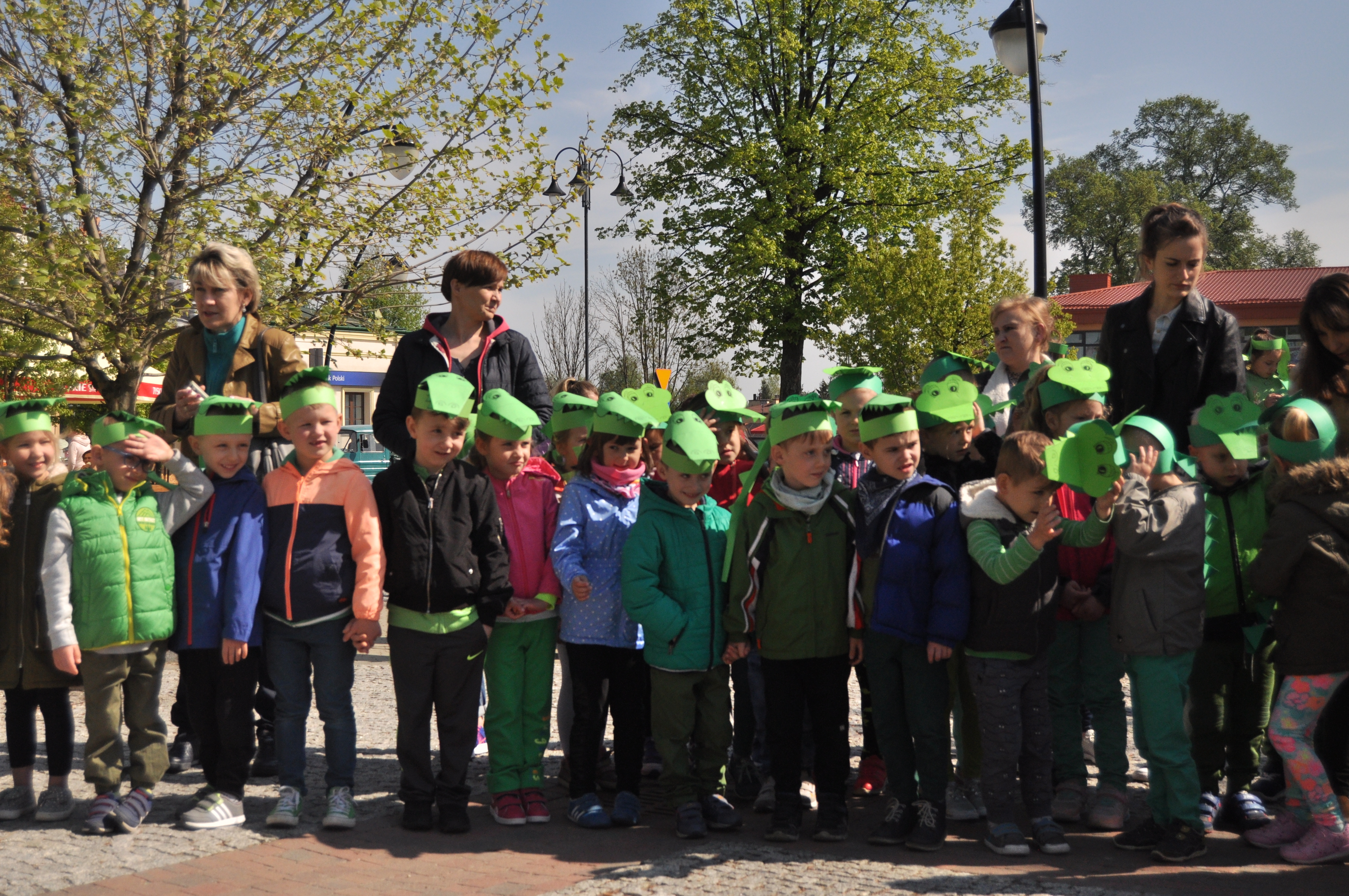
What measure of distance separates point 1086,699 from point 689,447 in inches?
80.4

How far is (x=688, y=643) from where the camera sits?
14.6 feet

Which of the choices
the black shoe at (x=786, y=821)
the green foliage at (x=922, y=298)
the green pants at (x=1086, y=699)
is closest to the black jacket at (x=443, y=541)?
the black shoe at (x=786, y=821)

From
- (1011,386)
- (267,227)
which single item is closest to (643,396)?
(1011,386)

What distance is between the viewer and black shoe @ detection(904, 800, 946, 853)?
4.14m

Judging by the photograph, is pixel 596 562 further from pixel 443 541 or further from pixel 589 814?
pixel 589 814

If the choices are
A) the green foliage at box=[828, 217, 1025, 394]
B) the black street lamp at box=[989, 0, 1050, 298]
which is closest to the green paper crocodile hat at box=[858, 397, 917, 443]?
the black street lamp at box=[989, 0, 1050, 298]

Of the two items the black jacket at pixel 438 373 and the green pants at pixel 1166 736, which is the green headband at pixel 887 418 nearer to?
the green pants at pixel 1166 736

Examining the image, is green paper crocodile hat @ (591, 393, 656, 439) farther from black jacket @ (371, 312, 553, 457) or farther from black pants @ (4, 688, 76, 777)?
black pants @ (4, 688, 76, 777)

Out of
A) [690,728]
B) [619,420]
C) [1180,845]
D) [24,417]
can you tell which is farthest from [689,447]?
[24,417]

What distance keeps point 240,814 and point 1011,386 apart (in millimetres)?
4131

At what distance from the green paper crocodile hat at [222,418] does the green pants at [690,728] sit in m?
2.08

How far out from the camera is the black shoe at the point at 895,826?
4242 millimetres

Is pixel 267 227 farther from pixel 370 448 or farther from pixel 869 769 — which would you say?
pixel 370 448

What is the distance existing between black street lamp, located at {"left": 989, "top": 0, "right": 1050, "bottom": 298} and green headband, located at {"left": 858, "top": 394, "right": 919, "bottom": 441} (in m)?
6.65
